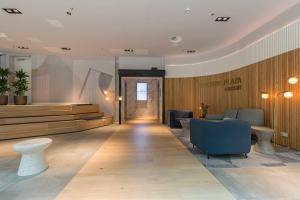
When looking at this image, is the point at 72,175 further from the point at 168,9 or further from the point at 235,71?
the point at 235,71

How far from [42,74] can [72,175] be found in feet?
28.8

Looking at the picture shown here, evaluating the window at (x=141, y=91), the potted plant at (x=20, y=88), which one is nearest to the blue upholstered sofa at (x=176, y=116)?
the window at (x=141, y=91)

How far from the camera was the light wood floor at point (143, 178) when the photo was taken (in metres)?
2.87

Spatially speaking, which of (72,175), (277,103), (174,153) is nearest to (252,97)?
(277,103)

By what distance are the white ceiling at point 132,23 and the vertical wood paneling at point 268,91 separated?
124 cm

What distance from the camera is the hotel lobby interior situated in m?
3.38

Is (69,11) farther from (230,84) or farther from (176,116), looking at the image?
(230,84)

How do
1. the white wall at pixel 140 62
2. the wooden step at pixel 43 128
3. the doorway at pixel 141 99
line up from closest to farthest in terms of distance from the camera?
the wooden step at pixel 43 128
the white wall at pixel 140 62
the doorway at pixel 141 99

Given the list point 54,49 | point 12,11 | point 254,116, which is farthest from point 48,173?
point 54,49

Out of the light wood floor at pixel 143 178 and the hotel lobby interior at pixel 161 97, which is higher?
the hotel lobby interior at pixel 161 97

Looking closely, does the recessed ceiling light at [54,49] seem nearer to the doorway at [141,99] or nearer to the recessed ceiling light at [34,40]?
the recessed ceiling light at [34,40]

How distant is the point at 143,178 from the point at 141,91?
472 inches

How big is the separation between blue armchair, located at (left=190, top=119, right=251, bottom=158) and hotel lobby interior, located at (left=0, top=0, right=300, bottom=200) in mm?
21

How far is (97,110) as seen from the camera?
11195 mm
